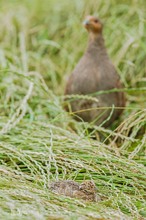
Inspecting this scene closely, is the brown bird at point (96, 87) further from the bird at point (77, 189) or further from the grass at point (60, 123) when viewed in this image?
the bird at point (77, 189)

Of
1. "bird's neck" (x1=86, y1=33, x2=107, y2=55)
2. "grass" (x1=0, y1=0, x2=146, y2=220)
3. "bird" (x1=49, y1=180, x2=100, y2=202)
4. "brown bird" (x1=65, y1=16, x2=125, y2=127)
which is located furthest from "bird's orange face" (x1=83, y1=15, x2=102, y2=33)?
"bird" (x1=49, y1=180, x2=100, y2=202)

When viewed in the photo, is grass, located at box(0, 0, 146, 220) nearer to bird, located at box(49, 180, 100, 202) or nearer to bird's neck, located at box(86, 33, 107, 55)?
bird, located at box(49, 180, 100, 202)

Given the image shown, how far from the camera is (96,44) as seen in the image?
4.77 m

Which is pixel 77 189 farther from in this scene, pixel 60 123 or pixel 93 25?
pixel 93 25

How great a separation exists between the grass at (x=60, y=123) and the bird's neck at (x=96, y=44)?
1.15 ft

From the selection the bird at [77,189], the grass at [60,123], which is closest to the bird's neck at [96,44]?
the grass at [60,123]

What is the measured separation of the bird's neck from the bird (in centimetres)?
175

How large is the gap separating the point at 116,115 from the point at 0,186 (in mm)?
1680

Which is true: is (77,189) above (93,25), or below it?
below

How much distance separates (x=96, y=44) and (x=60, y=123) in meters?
0.66

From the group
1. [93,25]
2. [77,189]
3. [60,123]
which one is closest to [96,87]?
[60,123]

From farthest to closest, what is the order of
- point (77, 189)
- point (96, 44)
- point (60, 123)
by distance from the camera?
1. point (96, 44)
2. point (60, 123)
3. point (77, 189)

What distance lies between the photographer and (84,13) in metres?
6.09

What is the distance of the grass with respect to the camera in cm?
301
